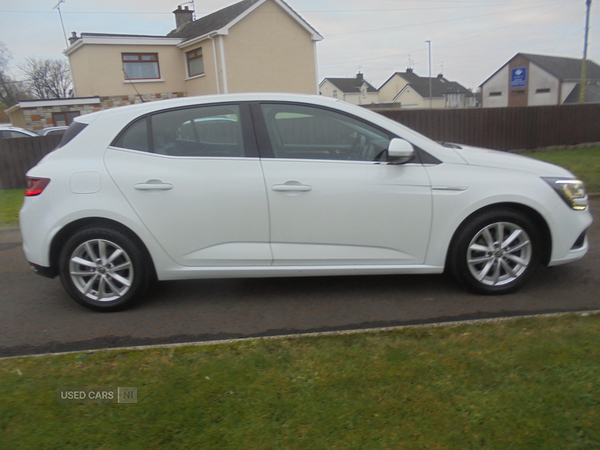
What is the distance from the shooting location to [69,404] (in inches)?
113

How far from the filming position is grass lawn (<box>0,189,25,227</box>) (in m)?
8.59

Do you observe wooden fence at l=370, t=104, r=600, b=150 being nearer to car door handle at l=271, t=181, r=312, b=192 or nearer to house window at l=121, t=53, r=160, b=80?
car door handle at l=271, t=181, r=312, b=192

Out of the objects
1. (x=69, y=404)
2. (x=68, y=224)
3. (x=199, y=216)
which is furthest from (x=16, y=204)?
(x=69, y=404)

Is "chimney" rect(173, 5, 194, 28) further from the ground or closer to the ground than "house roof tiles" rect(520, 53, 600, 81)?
further from the ground

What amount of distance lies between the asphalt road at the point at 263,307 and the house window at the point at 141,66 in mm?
23451

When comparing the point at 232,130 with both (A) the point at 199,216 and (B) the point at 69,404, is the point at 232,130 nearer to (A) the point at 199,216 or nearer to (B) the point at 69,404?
(A) the point at 199,216

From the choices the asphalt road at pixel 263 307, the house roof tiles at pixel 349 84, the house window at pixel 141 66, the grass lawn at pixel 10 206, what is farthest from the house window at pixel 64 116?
the house roof tiles at pixel 349 84

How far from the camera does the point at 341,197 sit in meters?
4.11

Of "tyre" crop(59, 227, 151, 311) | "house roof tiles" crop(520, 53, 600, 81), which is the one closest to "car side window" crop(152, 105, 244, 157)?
"tyre" crop(59, 227, 151, 311)

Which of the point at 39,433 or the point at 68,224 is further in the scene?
the point at 68,224

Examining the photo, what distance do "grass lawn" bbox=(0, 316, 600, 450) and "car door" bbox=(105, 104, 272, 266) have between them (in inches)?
38.3

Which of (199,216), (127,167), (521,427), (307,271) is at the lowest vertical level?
(521,427)

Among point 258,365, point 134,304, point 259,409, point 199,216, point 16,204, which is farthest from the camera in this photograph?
point 16,204

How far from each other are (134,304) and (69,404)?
5.14 ft
